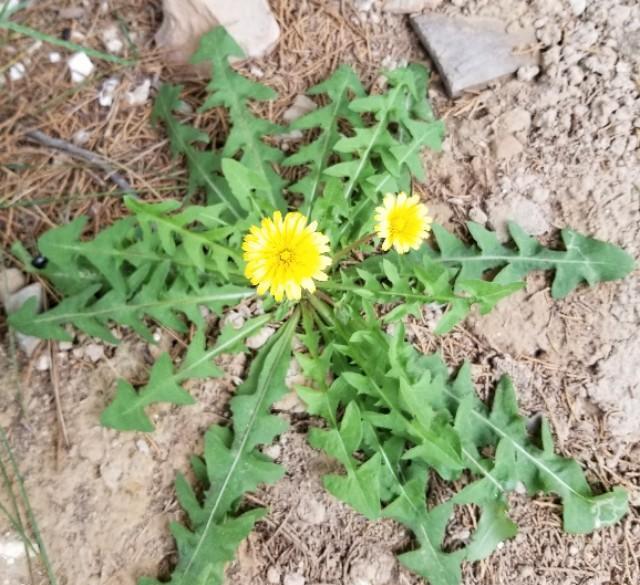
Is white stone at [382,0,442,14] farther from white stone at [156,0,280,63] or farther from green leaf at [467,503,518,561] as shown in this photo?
green leaf at [467,503,518,561]

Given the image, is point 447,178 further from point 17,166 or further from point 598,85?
point 17,166

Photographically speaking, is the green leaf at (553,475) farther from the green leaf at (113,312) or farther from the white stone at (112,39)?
the white stone at (112,39)

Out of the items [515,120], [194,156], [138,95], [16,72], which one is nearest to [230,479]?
[194,156]

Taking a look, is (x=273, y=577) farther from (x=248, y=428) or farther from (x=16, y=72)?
(x=16, y=72)

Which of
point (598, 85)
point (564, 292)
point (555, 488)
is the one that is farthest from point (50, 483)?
point (598, 85)

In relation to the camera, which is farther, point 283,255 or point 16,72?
point 16,72

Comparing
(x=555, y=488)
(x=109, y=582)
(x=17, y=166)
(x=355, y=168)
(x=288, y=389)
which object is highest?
(x=17, y=166)

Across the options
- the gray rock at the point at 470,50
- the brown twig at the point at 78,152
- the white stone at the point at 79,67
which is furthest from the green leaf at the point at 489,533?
the white stone at the point at 79,67
